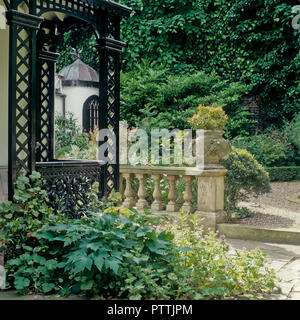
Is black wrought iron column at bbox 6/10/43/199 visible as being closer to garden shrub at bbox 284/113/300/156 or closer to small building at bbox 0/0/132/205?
small building at bbox 0/0/132/205

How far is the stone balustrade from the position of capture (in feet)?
20.6

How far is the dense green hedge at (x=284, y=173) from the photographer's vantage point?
38.3 feet

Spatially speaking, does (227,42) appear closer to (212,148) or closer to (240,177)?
(240,177)

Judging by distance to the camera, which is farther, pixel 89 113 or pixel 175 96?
pixel 89 113

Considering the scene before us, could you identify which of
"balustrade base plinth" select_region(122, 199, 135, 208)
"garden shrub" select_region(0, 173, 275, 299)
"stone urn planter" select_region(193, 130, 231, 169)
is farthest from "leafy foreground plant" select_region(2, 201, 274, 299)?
"balustrade base plinth" select_region(122, 199, 135, 208)

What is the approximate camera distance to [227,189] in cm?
677

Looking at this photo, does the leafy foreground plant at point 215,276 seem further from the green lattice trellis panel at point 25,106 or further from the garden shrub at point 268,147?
the garden shrub at point 268,147

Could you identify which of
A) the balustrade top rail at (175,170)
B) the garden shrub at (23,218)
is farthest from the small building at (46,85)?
the balustrade top rail at (175,170)

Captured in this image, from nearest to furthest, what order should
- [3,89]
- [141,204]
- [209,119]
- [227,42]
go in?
[3,89] < [209,119] < [141,204] < [227,42]

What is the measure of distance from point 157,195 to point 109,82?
7.49 feet

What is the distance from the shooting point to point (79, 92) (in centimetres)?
1797

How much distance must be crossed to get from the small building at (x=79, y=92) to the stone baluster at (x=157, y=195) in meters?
11.0

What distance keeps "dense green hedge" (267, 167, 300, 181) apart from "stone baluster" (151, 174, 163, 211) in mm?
5647

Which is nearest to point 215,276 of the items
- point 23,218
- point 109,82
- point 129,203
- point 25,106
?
point 23,218
